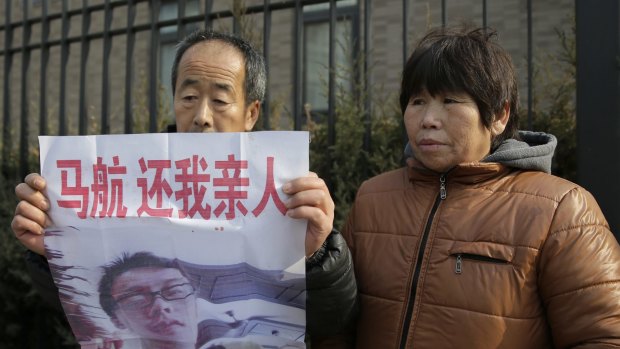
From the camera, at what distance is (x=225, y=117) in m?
1.76

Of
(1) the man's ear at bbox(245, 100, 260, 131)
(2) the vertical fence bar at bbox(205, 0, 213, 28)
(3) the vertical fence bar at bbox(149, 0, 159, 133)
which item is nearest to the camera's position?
(1) the man's ear at bbox(245, 100, 260, 131)

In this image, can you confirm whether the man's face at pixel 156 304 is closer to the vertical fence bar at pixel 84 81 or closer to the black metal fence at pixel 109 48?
the black metal fence at pixel 109 48

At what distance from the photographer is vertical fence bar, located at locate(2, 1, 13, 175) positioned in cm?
452

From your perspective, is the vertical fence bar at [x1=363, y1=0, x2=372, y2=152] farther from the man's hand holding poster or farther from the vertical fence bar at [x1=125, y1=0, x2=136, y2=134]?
the man's hand holding poster

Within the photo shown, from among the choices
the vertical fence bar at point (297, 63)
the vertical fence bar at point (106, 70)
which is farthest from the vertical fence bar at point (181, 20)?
the vertical fence bar at point (297, 63)

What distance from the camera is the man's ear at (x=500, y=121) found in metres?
1.73

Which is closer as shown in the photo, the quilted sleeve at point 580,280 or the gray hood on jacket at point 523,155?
the quilted sleeve at point 580,280

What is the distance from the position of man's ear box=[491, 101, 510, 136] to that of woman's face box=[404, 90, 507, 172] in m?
0.07

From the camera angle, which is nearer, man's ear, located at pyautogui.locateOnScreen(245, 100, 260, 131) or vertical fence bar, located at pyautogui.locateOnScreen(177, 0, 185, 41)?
man's ear, located at pyautogui.locateOnScreen(245, 100, 260, 131)

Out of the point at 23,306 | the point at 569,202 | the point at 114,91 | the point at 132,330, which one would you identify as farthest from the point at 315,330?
the point at 114,91

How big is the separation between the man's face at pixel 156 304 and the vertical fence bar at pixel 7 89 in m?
3.54

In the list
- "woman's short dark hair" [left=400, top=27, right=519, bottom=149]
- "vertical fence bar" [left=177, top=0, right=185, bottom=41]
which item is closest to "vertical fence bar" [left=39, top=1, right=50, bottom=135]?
"vertical fence bar" [left=177, top=0, right=185, bottom=41]

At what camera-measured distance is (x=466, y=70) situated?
1.64 meters

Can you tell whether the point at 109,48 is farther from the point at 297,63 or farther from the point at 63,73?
the point at 297,63
